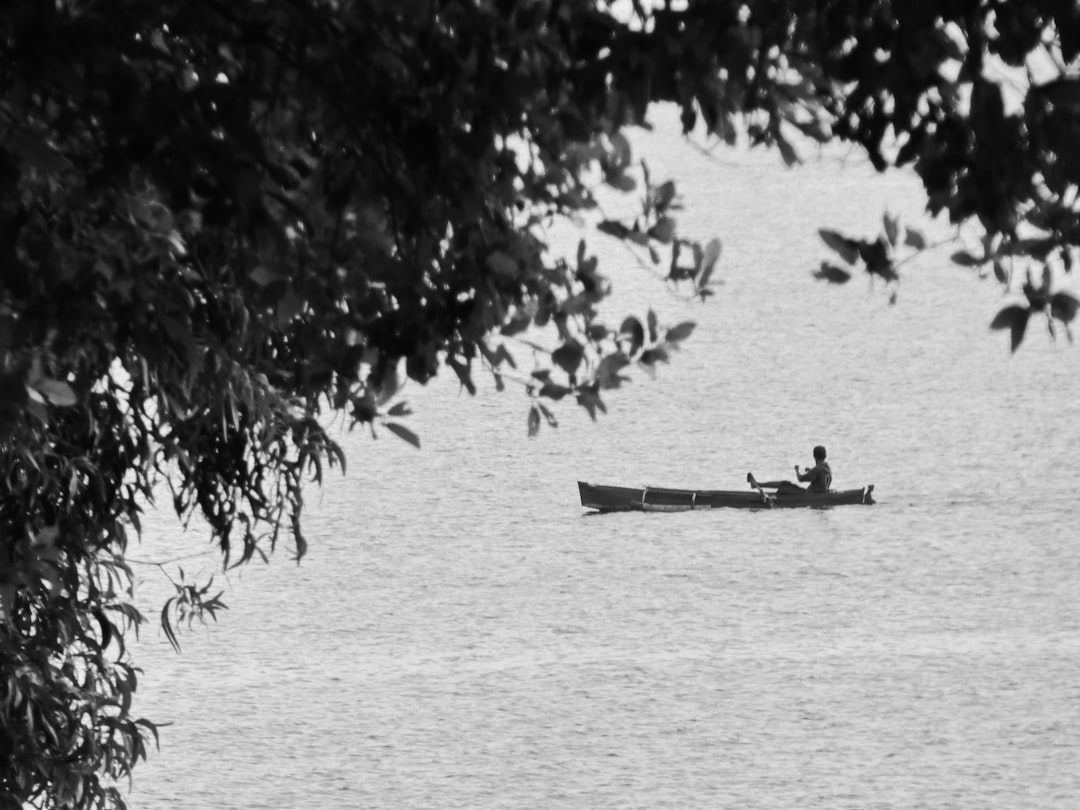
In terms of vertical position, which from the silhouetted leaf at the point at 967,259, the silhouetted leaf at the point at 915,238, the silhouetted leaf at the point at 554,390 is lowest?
the silhouetted leaf at the point at 554,390

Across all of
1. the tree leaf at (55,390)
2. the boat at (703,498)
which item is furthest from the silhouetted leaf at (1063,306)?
the boat at (703,498)

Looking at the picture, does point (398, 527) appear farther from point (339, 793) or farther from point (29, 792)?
point (29, 792)

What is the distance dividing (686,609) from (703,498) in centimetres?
203

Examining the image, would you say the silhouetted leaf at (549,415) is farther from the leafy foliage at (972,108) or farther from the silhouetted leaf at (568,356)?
the leafy foliage at (972,108)

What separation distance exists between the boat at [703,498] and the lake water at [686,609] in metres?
0.13

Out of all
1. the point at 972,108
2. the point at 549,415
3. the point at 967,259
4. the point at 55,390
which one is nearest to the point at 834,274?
the point at 967,259

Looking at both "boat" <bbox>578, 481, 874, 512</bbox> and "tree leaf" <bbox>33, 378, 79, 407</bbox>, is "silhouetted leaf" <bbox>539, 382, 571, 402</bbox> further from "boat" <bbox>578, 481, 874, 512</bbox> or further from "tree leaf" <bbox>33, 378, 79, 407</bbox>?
"boat" <bbox>578, 481, 874, 512</bbox>

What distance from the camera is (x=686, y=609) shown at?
10531 mm

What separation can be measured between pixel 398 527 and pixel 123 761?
252 inches

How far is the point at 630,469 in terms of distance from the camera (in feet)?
43.3

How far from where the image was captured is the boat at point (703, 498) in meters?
12.4

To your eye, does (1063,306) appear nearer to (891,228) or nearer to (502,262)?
(891,228)

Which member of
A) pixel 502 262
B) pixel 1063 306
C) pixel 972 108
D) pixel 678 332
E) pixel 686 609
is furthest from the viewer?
pixel 686 609

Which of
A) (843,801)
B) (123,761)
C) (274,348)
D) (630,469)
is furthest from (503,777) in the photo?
(630,469)
